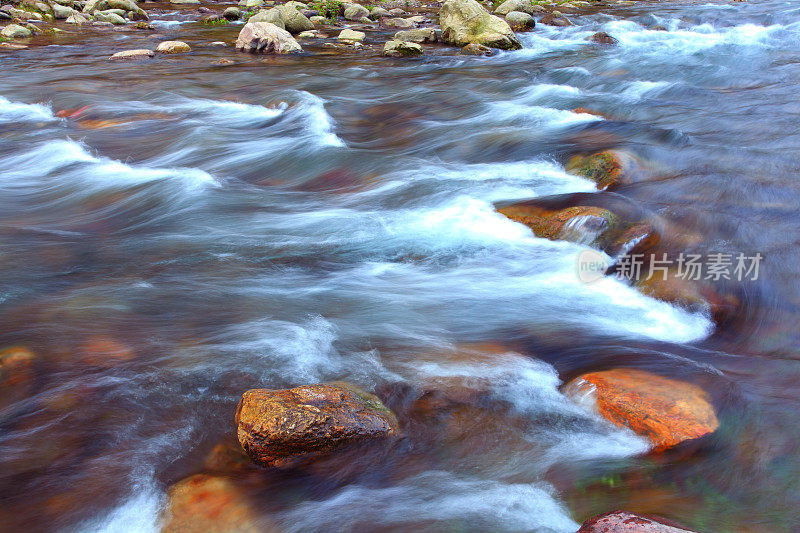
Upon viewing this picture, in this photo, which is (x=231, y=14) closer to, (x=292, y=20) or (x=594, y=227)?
(x=292, y=20)

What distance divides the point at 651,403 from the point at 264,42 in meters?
14.0

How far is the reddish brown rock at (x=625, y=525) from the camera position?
2.36m

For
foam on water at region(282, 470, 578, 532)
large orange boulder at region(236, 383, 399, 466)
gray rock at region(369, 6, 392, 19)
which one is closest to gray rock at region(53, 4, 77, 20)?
gray rock at region(369, 6, 392, 19)

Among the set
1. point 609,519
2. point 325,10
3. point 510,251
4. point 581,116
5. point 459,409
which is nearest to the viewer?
point 609,519

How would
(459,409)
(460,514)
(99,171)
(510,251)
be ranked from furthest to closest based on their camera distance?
(99,171) → (510,251) → (459,409) → (460,514)

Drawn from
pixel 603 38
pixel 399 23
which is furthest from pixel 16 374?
pixel 399 23

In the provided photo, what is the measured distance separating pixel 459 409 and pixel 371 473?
2.16 feet

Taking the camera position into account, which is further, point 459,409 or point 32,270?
point 32,270

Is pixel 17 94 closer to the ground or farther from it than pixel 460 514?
farther from it

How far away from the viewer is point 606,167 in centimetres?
659

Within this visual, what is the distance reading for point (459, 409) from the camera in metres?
3.38

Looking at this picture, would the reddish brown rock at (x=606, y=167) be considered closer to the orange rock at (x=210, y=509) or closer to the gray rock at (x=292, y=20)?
the orange rock at (x=210, y=509)

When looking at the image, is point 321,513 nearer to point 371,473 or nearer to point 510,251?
point 371,473

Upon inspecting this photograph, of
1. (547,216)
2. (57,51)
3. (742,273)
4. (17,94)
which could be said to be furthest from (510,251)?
(57,51)
